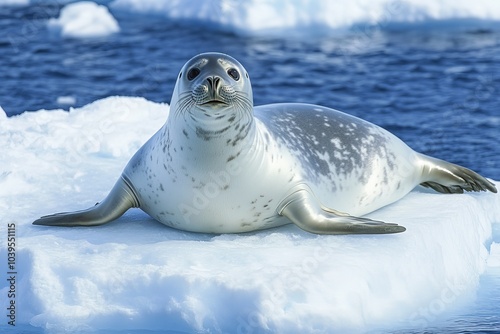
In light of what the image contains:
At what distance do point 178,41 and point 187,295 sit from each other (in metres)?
9.40

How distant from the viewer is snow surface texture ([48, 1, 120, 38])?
15.2m

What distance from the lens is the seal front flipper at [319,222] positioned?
6086 mm

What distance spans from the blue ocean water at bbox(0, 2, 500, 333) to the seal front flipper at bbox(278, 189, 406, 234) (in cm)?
Answer: 403

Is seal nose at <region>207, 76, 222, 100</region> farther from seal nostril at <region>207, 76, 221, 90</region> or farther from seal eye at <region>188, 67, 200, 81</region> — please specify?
seal eye at <region>188, 67, 200, 81</region>

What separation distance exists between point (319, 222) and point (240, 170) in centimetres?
53

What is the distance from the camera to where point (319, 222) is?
6090mm

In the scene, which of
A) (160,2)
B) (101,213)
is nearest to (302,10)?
(160,2)

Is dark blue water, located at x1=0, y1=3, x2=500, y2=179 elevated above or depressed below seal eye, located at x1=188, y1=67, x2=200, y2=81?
below

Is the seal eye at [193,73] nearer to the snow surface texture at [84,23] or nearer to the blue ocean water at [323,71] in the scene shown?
the blue ocean water at [323,71]

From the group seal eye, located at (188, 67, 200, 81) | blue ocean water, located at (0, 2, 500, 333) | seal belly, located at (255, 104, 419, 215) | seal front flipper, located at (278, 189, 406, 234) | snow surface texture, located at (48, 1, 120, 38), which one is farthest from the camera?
snow surface texture, located at (48, 1, 120, 38)

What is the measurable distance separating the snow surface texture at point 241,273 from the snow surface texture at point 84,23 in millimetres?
8357

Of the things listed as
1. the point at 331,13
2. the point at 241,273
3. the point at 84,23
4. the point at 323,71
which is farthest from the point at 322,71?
the point at 241,273

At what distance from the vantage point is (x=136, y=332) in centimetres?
556
